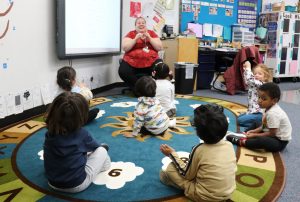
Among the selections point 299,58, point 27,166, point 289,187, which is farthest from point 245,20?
point 27,166

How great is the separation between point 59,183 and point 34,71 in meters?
1.66

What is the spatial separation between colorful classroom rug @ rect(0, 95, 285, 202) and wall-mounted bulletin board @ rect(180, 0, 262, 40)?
2.93 m

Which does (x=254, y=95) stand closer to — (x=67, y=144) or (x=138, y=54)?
(x=138, y=54)

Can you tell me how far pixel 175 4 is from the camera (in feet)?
16.1

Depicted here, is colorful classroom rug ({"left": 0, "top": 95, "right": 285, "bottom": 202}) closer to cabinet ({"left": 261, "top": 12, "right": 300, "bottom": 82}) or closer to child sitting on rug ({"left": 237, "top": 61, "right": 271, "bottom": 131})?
child sitting on rug ({"left": 237, "top": 61, "right": 271, "bottom": 131})

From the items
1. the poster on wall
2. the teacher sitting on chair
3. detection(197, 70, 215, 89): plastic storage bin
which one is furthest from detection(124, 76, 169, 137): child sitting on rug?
the poster on wall

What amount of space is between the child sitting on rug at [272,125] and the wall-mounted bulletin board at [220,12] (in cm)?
326

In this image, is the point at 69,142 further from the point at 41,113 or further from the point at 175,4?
the point at 175,4

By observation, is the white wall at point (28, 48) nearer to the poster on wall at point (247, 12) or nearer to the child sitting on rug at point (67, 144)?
the child sitting on rug at point (67, 144)

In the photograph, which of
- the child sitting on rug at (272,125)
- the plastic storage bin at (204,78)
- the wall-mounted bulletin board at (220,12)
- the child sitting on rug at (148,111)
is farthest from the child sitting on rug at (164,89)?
the wall-mounted bulletin board at (220,12)

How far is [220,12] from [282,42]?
1.39m

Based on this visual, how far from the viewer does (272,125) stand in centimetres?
200

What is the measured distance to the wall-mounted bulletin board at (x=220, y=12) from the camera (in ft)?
16.6

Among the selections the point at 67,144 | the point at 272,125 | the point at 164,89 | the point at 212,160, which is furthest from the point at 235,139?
the point at 67,144
